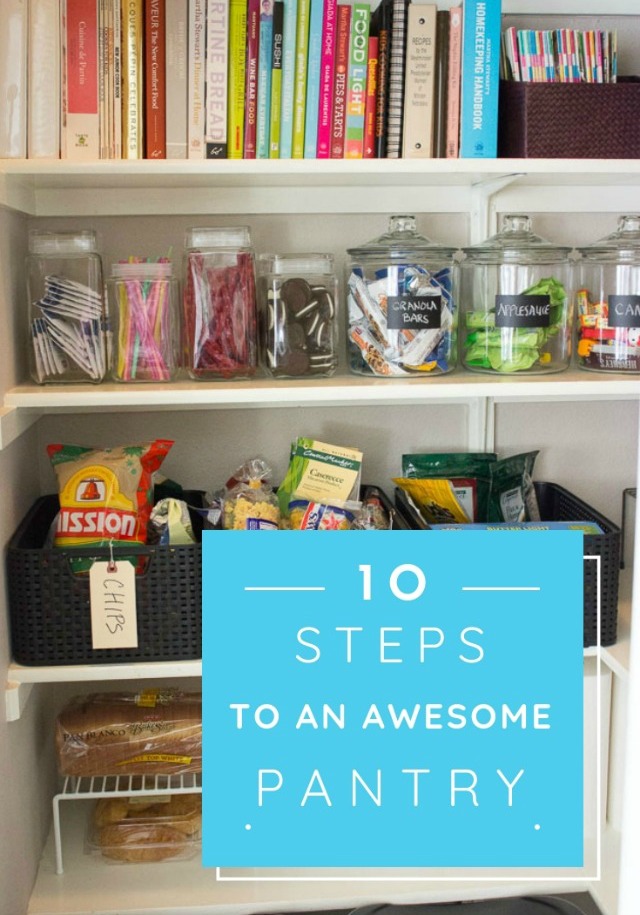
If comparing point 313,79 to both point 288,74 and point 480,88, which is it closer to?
point 288,74

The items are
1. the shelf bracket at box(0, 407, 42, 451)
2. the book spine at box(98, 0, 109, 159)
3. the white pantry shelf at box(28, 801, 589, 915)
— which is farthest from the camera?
the white pantry shelf at box(28, 801, 589, 915)

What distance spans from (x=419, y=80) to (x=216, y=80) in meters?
0.30

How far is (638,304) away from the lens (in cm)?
157

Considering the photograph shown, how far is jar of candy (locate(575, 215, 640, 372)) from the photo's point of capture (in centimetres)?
158

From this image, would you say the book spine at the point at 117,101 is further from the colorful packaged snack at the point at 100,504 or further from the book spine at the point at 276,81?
the colorful packaged snack at the point at 100,504

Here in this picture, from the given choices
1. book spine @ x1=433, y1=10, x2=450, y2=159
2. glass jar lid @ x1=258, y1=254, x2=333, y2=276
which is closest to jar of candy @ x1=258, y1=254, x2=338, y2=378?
glass jar lid @ x1=258, y1=254, x2=333, y2=276

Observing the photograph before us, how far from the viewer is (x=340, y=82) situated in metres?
1.50

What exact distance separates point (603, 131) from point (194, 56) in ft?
2.00

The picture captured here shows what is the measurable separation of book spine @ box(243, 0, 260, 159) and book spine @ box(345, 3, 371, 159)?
14cm

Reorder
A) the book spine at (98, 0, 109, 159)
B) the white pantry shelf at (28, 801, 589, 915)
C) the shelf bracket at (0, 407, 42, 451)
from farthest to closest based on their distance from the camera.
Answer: the white pantry shelf at (28, 801, 589, 915), the book spine at (98, 0, 109, 159), the shelf bracket at (0, 407, 42, 451)

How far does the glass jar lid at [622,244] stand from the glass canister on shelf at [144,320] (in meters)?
0.66

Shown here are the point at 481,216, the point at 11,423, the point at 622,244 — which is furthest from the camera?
the point at 481,216

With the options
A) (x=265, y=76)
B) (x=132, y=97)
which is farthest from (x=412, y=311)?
(x=132, y=97)

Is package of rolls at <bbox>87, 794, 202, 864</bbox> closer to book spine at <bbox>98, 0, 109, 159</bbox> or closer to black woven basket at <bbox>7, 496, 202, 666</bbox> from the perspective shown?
black woven basket at <bbox>7, 496, 202, 666</bbox>
